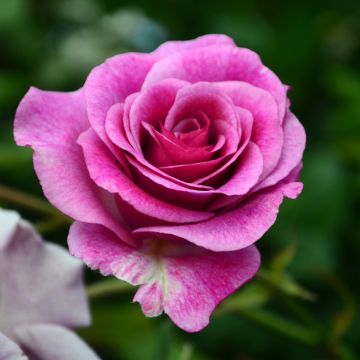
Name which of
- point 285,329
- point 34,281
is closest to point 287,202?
point 285,329

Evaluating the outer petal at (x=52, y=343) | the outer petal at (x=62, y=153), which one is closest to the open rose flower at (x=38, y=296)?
the outer petal at (x=52, y=343)

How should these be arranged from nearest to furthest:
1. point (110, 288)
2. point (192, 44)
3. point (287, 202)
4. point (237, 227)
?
point (237, 227)
point (192, 44)
point (110, 288)
point (287, 202)

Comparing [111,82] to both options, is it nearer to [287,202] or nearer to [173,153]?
[173,153]

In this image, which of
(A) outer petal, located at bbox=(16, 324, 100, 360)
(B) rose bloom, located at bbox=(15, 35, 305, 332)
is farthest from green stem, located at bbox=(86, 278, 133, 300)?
(B) rose bloom, located at bbox=(15, 35, 305, 332)

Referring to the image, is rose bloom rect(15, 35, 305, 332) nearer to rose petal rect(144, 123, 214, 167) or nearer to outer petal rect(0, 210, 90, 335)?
rose petal rect(144, 123, 214, 167)

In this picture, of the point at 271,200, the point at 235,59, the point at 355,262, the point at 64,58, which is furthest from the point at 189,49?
the point at 64,58

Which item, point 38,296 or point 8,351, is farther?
point 38,296
